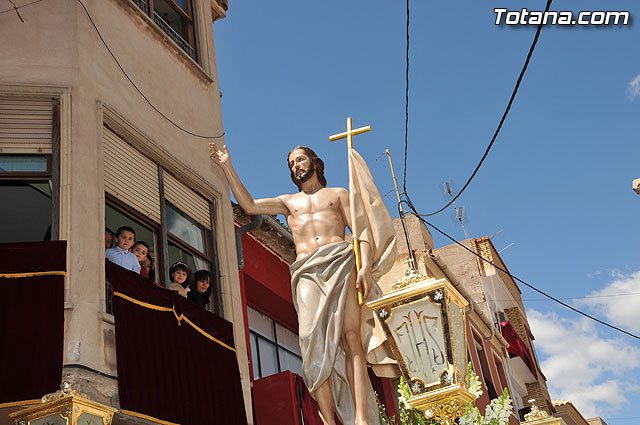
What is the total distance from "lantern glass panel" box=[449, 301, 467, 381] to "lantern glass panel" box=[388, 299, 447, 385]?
0.30ft

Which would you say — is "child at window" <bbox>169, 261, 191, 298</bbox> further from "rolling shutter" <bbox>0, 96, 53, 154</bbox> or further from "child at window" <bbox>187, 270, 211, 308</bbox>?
"rolling shutter" <bbox>0, 96, 53, 154</bbox>

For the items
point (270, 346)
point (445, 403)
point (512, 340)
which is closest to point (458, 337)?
point (445, 403)

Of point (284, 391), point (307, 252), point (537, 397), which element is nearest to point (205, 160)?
point (284, 391)

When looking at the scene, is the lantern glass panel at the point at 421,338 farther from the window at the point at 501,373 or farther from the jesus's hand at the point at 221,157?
the window at the point at 501,373

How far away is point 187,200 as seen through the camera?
9.54 meters

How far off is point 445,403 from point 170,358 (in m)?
3.57

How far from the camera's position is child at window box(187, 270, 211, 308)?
9094mm

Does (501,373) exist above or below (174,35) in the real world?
below

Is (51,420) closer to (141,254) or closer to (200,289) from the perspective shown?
(141,254)

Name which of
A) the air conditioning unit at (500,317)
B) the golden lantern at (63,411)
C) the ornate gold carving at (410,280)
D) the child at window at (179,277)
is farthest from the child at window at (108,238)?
the air conditioning unit at (500,317)

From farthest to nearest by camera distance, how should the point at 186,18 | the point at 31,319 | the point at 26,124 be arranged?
the point at 186,18 → the point at 26,124 → the point at 31,319

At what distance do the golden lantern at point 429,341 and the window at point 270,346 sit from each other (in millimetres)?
7300

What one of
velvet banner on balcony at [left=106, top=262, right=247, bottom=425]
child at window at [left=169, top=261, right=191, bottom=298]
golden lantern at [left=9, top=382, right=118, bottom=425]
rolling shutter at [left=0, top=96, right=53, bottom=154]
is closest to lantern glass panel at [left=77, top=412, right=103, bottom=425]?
golden lantern at [left=9, top=382, right=118, bottom=425]

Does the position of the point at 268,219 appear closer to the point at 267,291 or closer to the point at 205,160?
the point at 267,291
